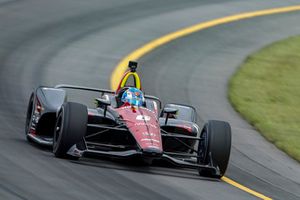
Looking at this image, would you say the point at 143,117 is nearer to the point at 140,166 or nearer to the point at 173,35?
the point at 140,166

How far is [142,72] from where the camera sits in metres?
21.8

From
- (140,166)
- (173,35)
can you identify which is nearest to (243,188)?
(140,166)

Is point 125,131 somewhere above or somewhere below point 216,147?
above

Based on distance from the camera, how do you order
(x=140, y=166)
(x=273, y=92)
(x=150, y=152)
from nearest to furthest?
(x=150, y=152)
(x=140, y=166)
(x=273, y=92)

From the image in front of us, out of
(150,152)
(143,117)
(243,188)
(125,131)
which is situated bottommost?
(243,188)

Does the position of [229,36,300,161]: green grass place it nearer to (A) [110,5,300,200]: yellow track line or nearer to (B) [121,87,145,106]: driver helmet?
(A) [110,5,300,200]: yellow track line

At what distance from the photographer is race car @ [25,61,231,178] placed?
514 inches

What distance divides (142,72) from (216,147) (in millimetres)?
8438

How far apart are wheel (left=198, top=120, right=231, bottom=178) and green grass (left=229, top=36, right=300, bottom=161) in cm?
277

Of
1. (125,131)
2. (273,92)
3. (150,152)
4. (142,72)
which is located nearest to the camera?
(150,152)

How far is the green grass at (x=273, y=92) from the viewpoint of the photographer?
17656 mm

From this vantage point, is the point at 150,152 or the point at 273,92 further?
the point at 273,92

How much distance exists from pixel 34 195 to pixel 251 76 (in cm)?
1213

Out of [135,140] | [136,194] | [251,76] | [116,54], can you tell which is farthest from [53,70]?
[136,194]
